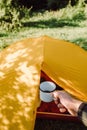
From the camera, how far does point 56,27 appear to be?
9.31 meters

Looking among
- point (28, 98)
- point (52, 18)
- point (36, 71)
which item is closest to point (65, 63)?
point (36, 71)

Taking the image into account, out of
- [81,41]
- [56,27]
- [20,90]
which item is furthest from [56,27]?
[20,90]

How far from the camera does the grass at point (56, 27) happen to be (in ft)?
26.5

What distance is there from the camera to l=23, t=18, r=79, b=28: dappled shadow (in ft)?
31.2

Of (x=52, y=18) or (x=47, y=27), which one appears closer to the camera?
(x=47, y=27)

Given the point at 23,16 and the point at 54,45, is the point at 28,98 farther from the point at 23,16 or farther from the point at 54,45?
the point at 23,16

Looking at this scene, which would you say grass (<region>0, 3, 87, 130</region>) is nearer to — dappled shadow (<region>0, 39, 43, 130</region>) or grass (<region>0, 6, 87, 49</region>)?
grass (<region>0, 6, 87, 49</region>)

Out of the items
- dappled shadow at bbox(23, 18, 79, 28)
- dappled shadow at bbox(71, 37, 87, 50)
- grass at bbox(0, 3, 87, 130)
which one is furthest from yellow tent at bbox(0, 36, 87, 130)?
dappled shadow at bbox(23, 18, 79, 28)

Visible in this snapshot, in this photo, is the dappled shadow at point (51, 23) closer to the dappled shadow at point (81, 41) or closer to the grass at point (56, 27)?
the grass at point (56, 27)

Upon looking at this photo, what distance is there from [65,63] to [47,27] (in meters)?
5.25

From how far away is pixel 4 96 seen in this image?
3.74 metres

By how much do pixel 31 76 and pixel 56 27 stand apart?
→ 18.6 feet

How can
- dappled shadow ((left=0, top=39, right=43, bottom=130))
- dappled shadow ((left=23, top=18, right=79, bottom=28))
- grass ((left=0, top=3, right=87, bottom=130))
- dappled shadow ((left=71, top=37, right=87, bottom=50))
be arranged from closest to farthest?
dappled shadow ((left=0, top=39, right=43, bottom=130)), dappled shadow ((left=71, top=37, right=87, bottom=50)), grass ((left=0, top=3, right=87, bottom=130)), dappled shadow ((left=23, top=18, right=79, bottom=28))

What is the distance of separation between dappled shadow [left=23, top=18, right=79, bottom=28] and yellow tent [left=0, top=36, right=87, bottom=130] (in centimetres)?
481
